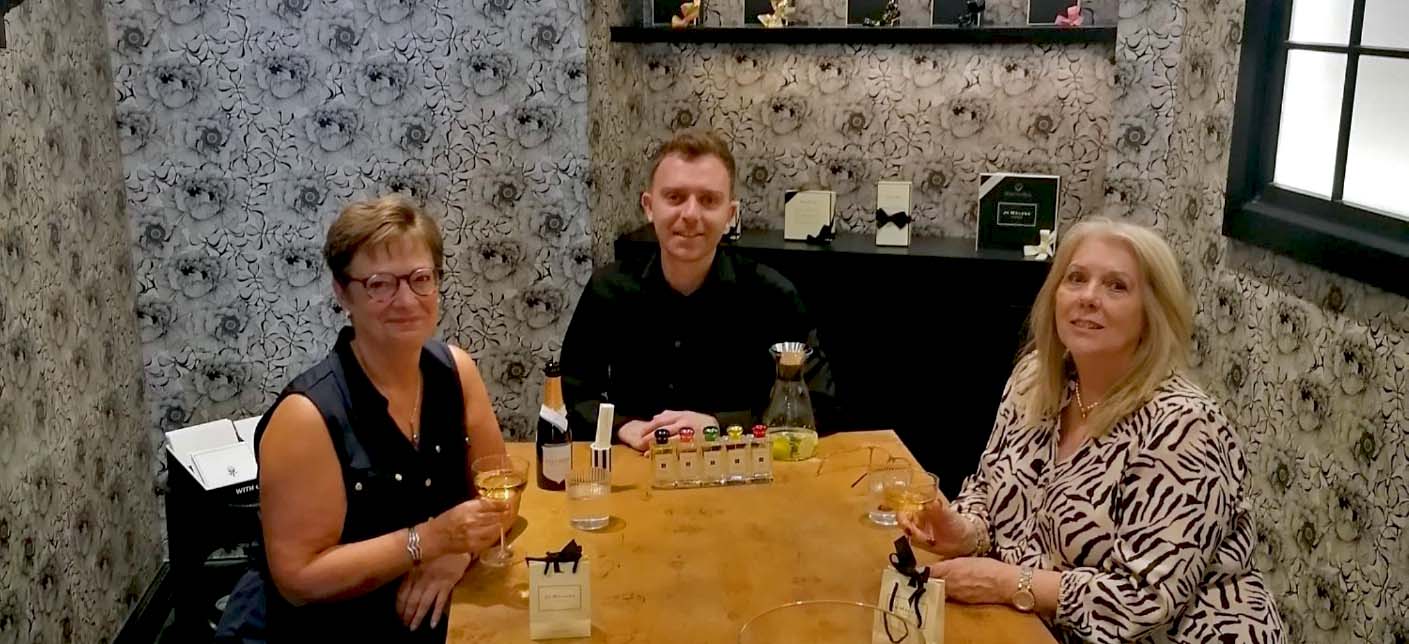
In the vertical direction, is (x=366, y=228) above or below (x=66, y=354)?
above

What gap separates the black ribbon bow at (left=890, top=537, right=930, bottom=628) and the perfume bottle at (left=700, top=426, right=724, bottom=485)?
0.61 metres

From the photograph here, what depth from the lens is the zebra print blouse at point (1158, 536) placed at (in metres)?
1.79

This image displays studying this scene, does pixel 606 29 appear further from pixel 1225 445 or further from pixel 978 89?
pixel 1225 445

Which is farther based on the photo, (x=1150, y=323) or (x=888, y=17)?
(x=888, y=17)

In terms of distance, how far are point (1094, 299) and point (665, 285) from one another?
113cm

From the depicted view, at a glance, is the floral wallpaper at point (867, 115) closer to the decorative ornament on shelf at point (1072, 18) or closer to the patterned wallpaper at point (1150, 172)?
the patterned wallpaper at point (1150, 172)

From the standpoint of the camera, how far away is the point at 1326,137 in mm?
2830

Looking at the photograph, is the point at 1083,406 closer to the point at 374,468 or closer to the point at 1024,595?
the point at 1024,595

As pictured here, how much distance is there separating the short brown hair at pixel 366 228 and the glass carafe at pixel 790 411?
28.6 inches

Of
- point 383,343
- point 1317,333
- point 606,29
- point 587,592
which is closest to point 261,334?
point 606,29

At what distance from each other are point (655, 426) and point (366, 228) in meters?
0.74

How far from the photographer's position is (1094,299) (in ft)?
6.49

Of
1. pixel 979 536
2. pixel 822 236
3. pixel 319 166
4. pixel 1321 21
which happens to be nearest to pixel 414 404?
pixel 979 536

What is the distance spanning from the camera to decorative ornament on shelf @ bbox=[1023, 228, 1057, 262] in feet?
11.6
